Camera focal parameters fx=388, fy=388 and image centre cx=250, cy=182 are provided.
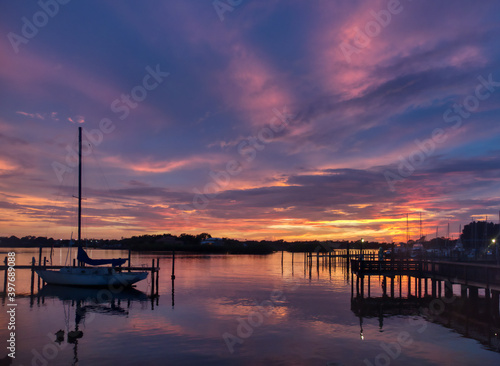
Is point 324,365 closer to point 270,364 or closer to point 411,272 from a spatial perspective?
point 270,364

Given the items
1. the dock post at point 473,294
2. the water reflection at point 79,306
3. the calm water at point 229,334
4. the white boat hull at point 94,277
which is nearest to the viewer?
the calm water at point 229,334

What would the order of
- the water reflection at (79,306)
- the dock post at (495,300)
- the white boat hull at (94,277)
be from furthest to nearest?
the white boat hull at (94,277) → the dock post at (495,300) → the water reflection at (79,306)

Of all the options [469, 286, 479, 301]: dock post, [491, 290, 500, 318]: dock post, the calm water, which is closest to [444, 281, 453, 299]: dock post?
[469, 286, 479, 301]: dock post

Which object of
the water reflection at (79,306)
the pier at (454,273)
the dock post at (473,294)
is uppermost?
the pier at (454,273)

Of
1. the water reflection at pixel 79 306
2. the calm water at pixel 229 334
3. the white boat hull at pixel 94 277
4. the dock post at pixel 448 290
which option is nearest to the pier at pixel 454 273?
the dock post at pixel 448 290

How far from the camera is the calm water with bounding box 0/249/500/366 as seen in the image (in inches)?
687

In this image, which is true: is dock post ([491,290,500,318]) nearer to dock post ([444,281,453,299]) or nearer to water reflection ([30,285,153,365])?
dock post ([444,281,453,299])

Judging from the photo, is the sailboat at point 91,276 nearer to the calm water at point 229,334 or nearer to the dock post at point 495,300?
the calm water at point 229,334

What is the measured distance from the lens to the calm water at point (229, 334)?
17.4m

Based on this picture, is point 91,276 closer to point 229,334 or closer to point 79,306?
point 79,306

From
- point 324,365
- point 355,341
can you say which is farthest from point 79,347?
point 355,341

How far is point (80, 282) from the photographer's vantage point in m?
40.4

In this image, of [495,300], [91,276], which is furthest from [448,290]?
[91,276]

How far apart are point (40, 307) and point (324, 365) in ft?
78.5
